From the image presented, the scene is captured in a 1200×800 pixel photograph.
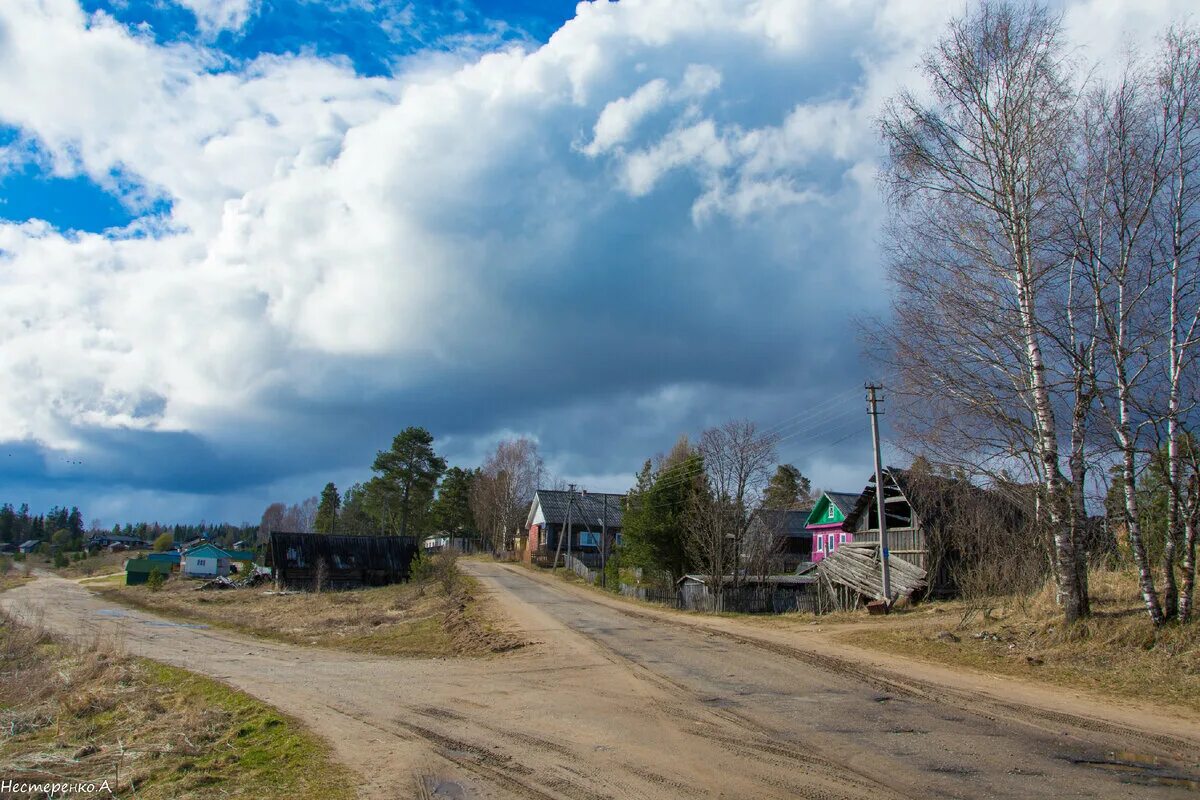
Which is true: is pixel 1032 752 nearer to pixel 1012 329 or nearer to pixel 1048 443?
pixel 1048 443

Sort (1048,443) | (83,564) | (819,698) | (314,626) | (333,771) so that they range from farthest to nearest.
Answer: (83,564)
(314,626)
(1048,443)
(819,698)
(333,771)

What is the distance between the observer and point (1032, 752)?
28.1ft

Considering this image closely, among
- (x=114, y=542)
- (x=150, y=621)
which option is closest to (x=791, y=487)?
(x=150, y=621)

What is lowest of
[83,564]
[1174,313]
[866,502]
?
[83,564]

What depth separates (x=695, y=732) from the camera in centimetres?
980

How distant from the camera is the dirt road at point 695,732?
7586 mm

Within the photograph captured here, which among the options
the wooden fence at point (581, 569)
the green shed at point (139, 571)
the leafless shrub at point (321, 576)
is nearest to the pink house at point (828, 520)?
the wooden fence at point (581, 569)

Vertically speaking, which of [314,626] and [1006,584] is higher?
[1006,584]

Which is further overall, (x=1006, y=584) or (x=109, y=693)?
(x=1006, y=584)

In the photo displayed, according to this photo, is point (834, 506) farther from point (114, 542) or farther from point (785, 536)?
point (114, 542)

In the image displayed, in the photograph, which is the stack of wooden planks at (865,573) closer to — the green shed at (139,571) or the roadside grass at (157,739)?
the roadside grass at (157,739)

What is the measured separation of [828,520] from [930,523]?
22.1 metres

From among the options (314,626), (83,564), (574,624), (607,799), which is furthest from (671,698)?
(83,564)

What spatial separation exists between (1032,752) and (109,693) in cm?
1649
